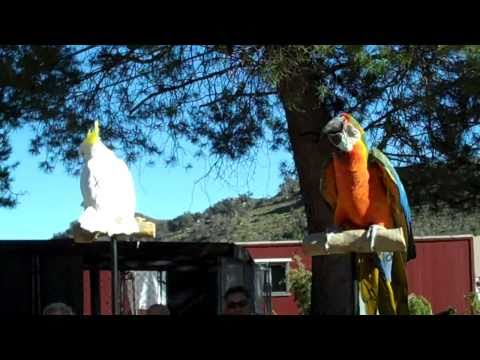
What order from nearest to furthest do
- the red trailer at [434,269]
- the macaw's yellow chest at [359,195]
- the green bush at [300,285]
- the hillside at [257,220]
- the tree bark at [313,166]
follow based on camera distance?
the macaw's yellow chest at [359,195] < the tree bark at [313,166] < the hillside at [257,220] < the green bush at [300,285] < the red trailer at [434,269]

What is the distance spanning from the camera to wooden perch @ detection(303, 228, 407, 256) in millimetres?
2902

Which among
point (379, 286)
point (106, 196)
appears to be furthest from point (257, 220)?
point (106, 196)

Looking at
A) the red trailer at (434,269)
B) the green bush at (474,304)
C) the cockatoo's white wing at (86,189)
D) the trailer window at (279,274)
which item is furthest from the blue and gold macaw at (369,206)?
the trailer window at (279,274)

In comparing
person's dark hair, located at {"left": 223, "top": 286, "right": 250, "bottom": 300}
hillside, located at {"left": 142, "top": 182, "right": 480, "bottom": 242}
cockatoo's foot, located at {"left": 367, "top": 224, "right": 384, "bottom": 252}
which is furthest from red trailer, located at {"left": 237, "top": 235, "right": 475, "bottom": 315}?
cockatoo's foot, located at {"left": 367, "top": 224, "right": 384, "bottom": 252}

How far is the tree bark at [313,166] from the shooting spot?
16.0ft

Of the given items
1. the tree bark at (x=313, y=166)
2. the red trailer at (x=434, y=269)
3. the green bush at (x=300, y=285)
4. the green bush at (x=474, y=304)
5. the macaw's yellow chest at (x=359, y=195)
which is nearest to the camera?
the macaw's yellow chest at (x=359, y=195)

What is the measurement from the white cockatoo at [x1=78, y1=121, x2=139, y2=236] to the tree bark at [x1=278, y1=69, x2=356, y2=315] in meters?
1.93

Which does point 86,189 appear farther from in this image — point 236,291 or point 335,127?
point 236,291

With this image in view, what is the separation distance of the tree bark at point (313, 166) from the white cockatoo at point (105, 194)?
1934mm

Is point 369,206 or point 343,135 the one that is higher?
point 343,135

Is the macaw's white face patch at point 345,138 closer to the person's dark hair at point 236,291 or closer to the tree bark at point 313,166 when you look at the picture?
the person's dark hair at point 236,291

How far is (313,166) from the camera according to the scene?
5.15m

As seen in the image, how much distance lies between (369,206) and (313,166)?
2147 mm
